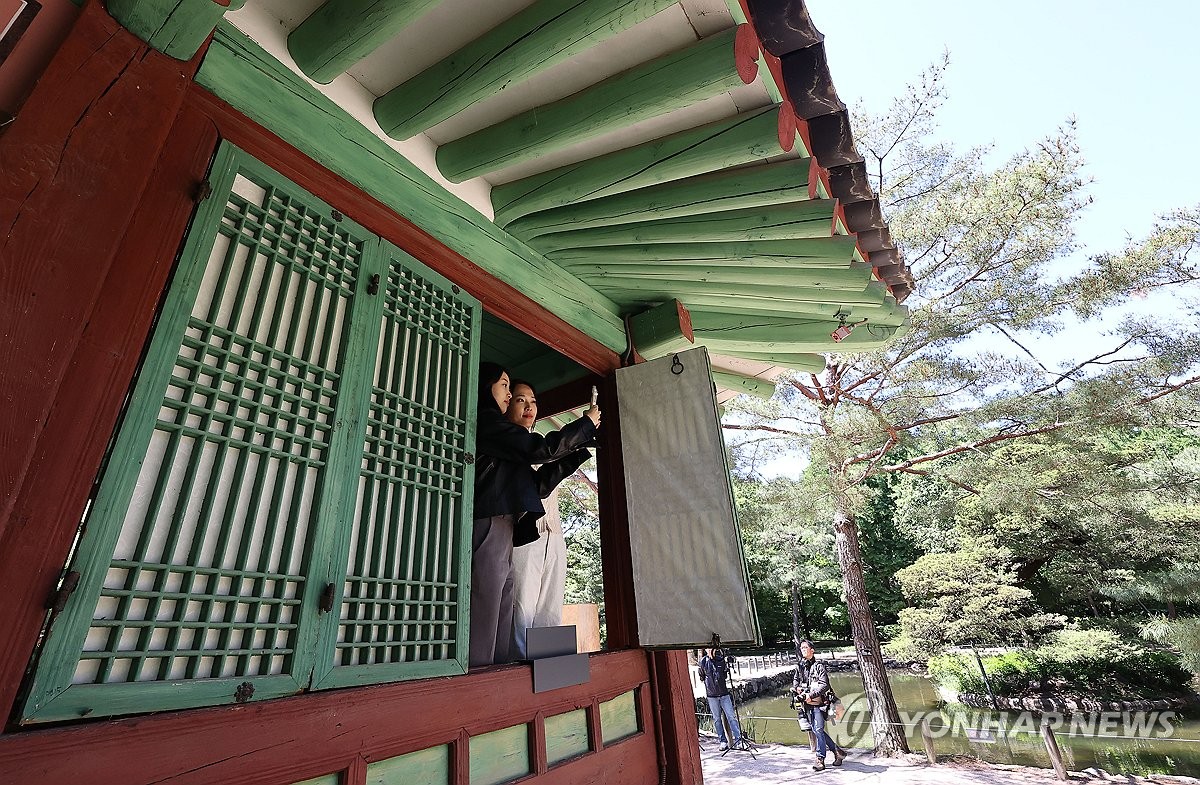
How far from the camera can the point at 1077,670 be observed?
14.5 meters

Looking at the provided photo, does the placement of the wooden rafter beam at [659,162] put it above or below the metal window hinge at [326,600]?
above

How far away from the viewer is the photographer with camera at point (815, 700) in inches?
325

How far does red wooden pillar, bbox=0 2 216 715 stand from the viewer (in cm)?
106

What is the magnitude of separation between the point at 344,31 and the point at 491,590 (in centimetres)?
205

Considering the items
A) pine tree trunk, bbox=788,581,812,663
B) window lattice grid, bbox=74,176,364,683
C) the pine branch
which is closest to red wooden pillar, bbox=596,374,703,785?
window lattice grid, bbox=74,176,364,683

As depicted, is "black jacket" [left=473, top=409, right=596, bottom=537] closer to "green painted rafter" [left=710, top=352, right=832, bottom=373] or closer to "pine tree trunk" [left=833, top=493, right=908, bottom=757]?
"green painted rafter" [left=710, top=352, right=832, bottom=373]

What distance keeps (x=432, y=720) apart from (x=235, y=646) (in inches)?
23.3

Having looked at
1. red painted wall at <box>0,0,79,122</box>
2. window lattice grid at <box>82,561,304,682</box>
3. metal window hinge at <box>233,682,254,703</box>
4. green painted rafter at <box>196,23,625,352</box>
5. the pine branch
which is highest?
the pine branch

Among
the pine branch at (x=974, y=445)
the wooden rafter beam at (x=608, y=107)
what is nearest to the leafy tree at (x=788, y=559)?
the pine branch at (x=974, y=445)

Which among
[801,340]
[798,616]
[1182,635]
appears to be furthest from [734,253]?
[798,616]

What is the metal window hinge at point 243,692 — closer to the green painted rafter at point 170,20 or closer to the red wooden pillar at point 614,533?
the green painted rafter at point 170,20

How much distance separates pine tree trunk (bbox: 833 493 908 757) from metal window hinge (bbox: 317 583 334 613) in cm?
958

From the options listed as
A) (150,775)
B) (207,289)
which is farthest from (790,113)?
(150,775)

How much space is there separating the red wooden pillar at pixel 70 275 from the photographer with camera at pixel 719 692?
836 centimetres
